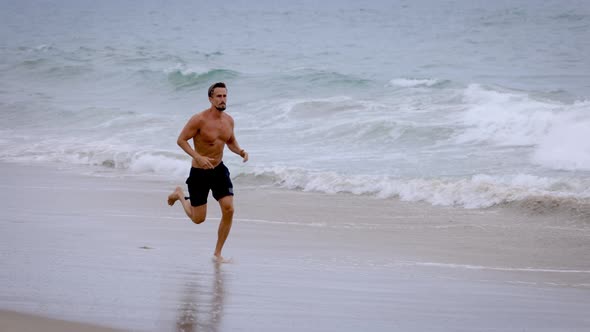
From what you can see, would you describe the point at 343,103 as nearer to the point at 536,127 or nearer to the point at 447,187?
the point at 536,127

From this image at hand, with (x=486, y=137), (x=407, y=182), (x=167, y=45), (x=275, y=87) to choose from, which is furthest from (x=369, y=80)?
(x=167, y=45)

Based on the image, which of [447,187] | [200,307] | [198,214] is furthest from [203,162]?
[447,187]

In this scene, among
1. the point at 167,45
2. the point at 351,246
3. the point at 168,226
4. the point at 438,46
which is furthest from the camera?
the point at 167,45

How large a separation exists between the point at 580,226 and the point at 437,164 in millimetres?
4350

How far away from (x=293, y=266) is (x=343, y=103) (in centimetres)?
1453

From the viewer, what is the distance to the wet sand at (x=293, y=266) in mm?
5039

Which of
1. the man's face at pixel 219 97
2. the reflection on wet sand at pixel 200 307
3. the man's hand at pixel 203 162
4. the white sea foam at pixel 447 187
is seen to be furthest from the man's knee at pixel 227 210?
the white sea foam at pixel 447 187

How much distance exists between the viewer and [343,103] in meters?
21.0

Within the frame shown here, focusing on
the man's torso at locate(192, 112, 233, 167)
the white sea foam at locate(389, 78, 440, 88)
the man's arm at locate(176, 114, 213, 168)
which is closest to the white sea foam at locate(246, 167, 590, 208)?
the man's torso at locate(192, 112, 233, 167)

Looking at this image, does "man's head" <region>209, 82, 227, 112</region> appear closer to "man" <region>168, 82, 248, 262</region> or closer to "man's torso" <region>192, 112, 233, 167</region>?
"man" <region>168, 82, 248, 262</region>

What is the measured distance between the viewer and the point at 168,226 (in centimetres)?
862

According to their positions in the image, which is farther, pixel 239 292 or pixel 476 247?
pixel 476 247

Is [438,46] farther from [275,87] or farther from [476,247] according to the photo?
[476,247]

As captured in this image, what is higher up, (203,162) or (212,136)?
(212,136)
